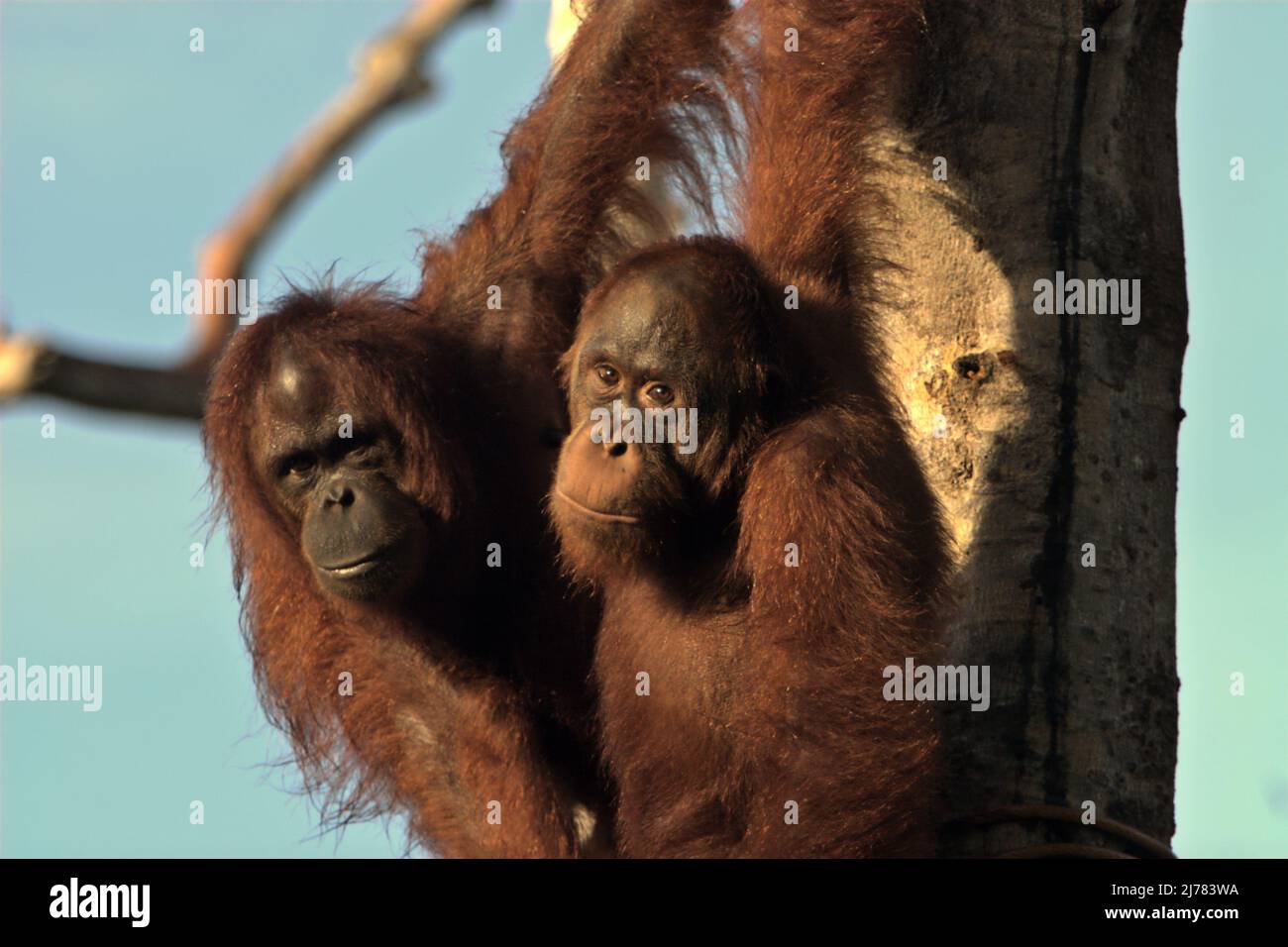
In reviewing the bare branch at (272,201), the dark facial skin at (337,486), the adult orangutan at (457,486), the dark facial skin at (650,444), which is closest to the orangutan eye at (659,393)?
the dark facial skin at (650,444)

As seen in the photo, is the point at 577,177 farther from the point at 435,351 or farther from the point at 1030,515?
the point at 1030,515

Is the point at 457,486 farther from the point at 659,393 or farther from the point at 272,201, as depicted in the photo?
the point at 272,201

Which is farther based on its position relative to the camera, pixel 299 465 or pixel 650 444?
pixel 299 465

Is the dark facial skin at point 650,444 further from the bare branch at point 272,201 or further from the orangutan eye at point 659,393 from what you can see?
the bare branch at point 272,201

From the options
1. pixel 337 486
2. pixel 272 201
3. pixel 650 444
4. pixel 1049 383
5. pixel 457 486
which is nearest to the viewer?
pixel 1049 383

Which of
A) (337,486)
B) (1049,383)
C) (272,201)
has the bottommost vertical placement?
(337,486)

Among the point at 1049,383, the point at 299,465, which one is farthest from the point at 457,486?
the point at 1049,383
